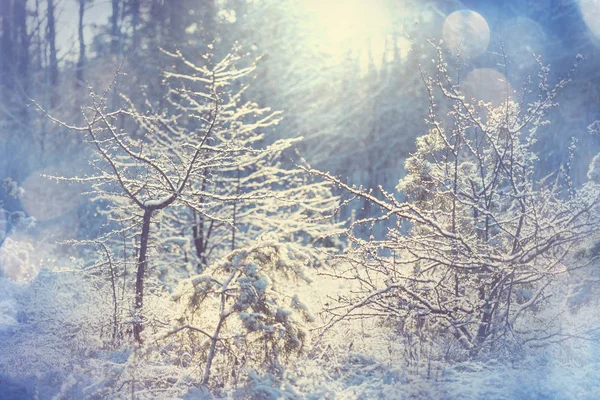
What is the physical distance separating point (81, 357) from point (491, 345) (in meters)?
5.22

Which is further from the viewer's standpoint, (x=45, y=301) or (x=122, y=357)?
(x=45, y=301)

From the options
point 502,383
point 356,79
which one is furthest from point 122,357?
point 356,79

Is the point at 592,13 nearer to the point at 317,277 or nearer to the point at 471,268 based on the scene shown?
the point at 317,277

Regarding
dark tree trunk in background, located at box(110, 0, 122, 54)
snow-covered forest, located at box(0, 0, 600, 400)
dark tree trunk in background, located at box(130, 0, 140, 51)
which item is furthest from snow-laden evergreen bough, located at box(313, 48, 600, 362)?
dark tree trunk in background, located at box(110, 0, 122, 54)

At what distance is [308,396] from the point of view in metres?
5.53

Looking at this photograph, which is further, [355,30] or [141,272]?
[355,30]

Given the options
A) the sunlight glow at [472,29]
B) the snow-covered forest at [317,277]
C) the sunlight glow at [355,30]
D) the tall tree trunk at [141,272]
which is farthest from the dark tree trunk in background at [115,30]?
the tall tree trunk at [141,272]

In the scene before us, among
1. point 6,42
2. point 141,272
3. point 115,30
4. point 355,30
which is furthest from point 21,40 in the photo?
point 141,272

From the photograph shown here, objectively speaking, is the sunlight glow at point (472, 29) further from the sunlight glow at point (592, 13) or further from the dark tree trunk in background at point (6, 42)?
the dark tree trunk in background at point (6, 42)

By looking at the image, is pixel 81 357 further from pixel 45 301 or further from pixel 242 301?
pixel 45 301

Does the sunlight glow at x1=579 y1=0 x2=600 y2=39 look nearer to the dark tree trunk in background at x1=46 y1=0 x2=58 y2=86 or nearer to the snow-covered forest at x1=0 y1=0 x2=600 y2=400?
the snow-covered forest at x1=0 y1=0 x2=600 y2=400

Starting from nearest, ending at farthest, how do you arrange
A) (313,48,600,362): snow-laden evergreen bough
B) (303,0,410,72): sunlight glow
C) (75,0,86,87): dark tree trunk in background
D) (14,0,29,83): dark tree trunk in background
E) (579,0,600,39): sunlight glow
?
(313,48,600,362): snow-laden evergreen bough, (303,0,410,72): sunlight glow, (75,0,86,87): dark tree trunk in background, (14,0,29,83): dark tree trunk in background, (579,0,600,39): sunlight glow

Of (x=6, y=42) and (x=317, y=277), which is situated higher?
(x=6, y=42)

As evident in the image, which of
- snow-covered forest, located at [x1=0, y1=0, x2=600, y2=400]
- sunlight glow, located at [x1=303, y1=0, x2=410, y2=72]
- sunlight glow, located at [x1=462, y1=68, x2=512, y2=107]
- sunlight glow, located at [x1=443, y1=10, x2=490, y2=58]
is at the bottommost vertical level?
snow-covered forest, located at [x1=0, y1=0, x2=600, y2=400]
